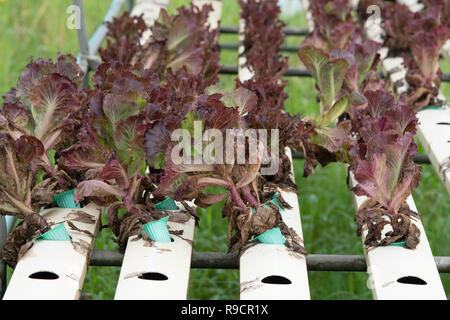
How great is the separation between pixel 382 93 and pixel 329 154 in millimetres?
222

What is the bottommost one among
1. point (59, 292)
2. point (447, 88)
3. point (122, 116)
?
point (59, 292)

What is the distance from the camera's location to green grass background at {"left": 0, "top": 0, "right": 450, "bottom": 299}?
2.83 metres

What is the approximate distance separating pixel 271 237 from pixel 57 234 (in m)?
0.49

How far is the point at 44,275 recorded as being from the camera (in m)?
1.44

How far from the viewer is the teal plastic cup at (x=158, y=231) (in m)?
1.54

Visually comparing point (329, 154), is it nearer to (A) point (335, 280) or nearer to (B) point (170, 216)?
(B) point (170, 216)

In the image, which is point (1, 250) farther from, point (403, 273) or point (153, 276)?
point (403, 273)

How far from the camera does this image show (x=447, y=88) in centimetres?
420

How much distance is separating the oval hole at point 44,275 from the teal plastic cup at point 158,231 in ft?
0.76

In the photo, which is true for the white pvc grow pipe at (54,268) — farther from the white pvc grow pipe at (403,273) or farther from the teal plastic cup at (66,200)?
the white pvc grow pipe at (403,273)

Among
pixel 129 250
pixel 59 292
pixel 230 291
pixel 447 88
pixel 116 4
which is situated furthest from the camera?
pixel 447 88

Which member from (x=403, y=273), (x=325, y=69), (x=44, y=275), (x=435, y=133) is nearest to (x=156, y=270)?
(x=44, y=275)

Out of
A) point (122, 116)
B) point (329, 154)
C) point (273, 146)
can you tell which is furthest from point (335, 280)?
point (122, 116)

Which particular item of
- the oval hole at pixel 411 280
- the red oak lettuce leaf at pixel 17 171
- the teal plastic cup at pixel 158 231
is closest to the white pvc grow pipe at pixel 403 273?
the oval hole at pixel 411 280
